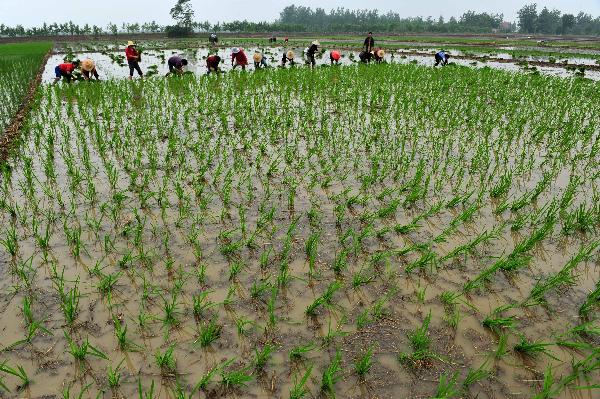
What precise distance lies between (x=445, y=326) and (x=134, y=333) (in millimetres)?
2024

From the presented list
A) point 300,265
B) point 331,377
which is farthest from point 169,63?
point 331,377

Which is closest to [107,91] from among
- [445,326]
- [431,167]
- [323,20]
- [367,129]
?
[367,129]

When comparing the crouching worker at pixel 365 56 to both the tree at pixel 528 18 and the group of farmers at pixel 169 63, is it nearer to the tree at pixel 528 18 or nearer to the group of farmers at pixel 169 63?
the group of farmers at pixel 169 63

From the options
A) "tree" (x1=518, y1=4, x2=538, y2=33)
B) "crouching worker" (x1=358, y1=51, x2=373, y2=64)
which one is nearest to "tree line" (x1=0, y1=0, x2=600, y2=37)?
"tree" (x1=518, y1=4, x2=538, y2=33)

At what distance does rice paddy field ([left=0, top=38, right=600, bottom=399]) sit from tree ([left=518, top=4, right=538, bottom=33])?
8955 cm

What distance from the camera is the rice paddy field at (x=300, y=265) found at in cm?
218

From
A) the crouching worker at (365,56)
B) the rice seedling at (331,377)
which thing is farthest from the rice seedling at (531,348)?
the crouching worker at (365,56)

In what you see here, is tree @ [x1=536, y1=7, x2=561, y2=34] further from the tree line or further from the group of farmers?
the group of farmers

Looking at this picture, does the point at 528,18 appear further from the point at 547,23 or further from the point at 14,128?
the point at 14,128

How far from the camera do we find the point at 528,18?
254ft

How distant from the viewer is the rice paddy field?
7.14ft

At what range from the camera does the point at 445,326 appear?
252cm

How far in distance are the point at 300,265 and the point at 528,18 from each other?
95.5 m

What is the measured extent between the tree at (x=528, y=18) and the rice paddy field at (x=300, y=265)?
89549mm
